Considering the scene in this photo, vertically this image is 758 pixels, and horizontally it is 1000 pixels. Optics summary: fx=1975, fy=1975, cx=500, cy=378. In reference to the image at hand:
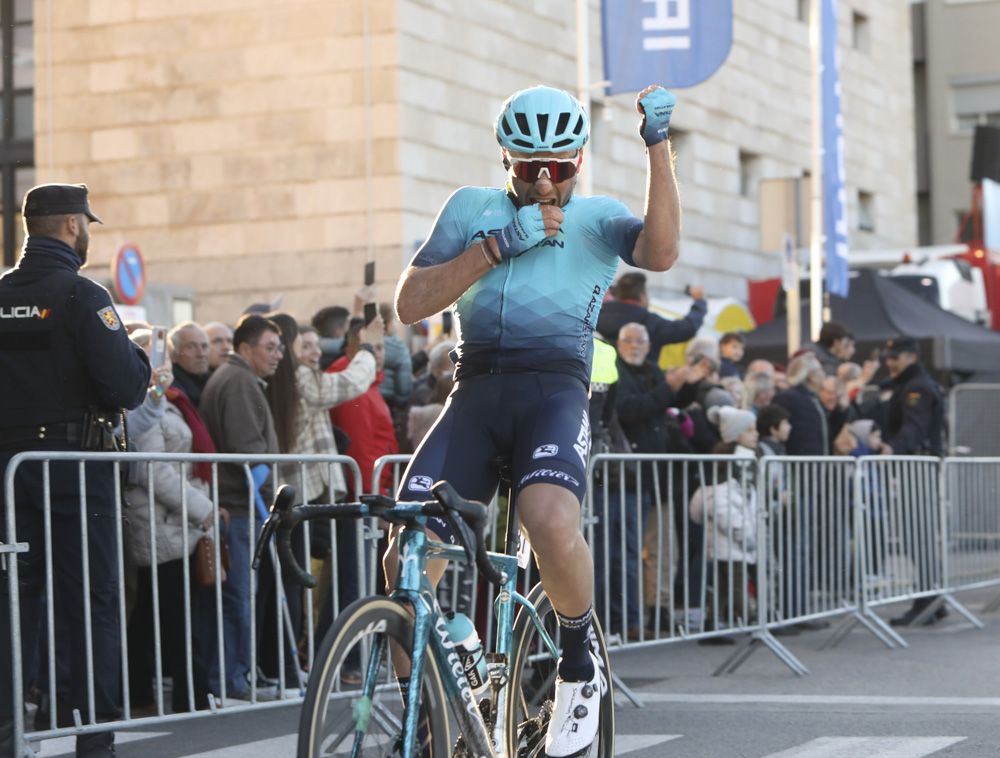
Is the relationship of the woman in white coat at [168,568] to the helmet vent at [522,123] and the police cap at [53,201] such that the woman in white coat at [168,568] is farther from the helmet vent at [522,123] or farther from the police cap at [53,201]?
the helmet vent at [522,123]

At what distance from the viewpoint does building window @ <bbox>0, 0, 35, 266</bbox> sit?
27469mm

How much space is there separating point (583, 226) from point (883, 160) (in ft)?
114

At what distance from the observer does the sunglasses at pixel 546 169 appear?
5449 millimetres

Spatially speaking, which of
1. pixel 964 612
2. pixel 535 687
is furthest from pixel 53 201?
pixel 964 612

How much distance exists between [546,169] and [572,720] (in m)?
1.51

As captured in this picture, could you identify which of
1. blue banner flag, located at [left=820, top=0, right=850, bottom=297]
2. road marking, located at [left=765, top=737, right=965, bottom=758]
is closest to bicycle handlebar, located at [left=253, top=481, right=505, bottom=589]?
road marking, located at [left=765, top=737, right=965, bottom=758]

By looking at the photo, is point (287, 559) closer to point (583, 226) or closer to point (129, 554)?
point (583, 226)

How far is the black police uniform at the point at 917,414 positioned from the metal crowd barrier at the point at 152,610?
735 cm

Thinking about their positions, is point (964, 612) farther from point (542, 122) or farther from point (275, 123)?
point (275, 123)

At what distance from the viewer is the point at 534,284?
5.44 meters

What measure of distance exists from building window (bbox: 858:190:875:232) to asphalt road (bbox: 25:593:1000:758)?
88.9 feet

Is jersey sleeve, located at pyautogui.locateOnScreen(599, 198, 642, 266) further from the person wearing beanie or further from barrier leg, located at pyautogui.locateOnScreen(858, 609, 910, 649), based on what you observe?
the person wearing beanie

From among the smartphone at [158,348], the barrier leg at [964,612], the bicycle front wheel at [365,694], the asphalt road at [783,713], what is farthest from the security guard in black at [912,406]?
the bicycle front wheel at [365,694]

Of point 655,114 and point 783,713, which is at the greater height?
point 655,114
